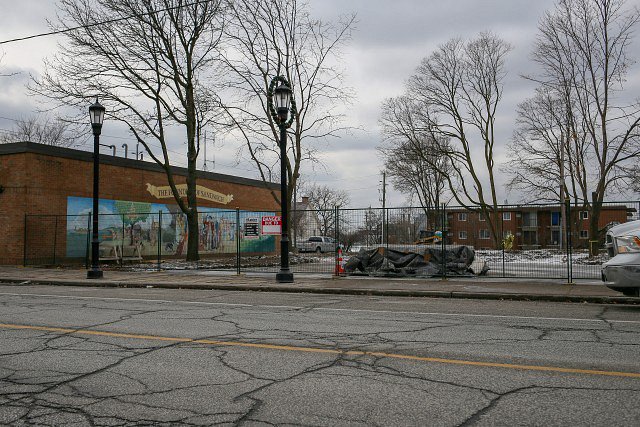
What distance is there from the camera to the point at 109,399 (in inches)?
186

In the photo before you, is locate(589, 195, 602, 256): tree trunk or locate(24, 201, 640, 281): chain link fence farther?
locate(589, 195, 602, 256): tree trunk

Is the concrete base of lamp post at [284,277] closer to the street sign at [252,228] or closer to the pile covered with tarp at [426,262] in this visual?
the pile covered with tarp at [426,262]

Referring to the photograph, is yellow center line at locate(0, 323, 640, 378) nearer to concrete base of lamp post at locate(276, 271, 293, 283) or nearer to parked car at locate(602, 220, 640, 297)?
parked car at locate(602, 220, 640, 297)

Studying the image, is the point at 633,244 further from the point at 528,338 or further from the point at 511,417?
the point at 511,417

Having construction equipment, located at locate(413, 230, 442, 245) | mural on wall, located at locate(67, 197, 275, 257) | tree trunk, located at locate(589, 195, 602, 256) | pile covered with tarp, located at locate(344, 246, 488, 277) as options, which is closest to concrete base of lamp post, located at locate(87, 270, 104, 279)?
mural on wall, located at locate(67, 197, 275, 257)

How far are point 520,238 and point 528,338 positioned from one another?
10.9 meters

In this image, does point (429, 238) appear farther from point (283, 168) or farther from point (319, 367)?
point (319, 367)

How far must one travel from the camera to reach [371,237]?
1848 cm

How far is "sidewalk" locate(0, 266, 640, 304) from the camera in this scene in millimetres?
12898

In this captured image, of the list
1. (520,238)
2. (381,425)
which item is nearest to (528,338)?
(381,425)

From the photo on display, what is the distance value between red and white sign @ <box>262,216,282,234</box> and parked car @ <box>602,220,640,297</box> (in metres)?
10.4

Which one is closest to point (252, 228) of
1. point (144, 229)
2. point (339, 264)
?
point (339, 264)

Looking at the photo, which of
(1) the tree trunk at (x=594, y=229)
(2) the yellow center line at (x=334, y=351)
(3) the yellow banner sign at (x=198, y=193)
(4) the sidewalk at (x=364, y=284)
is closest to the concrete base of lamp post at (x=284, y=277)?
(4) the sidewalk at (x=364, y=284)

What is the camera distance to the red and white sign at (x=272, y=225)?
18.2 meters
